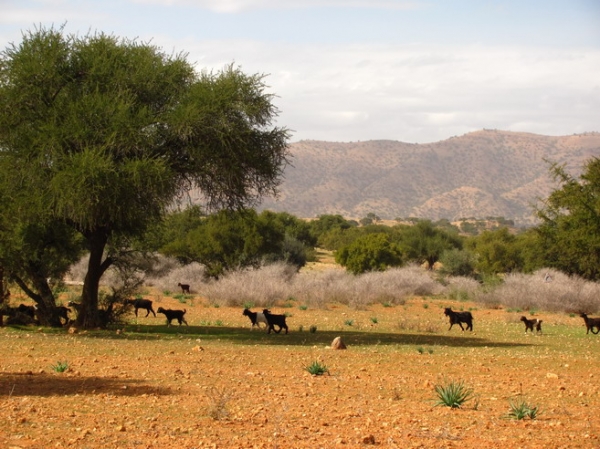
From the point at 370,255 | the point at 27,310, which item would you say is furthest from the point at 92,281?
the point at 370,255

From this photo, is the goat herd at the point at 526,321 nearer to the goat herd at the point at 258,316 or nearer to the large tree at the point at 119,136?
the goat herd at the point at 258,316

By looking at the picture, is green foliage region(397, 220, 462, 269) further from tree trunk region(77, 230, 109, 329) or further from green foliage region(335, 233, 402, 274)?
tree trunk region(77, 230, 109, 329)

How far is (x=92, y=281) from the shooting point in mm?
24312

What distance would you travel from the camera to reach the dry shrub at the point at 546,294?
39969 millimetres

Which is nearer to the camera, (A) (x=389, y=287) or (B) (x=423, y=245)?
(A) (x=389, y=287)

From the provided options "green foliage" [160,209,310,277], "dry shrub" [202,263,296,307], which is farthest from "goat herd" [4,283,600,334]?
"green foliage" [160,209,310,277]

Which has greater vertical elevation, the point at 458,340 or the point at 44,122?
the point at 44,122

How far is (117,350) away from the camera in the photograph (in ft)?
62.3

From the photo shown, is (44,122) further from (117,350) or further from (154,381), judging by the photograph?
(154,381)

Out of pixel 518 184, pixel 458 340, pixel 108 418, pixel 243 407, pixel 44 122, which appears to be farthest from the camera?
pixel 518 184

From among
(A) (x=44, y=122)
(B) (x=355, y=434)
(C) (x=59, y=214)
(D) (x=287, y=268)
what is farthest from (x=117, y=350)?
(D) (x=287, y=268)

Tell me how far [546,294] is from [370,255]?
17387mm

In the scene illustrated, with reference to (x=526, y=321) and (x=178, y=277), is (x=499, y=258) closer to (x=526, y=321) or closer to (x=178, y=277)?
(x=178, y=277)

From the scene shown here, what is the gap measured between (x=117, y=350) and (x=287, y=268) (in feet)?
97.4
